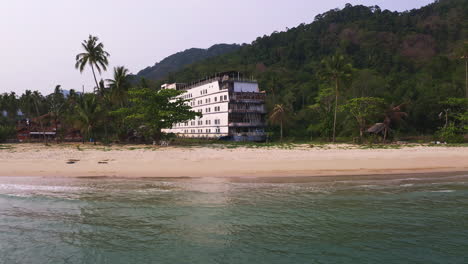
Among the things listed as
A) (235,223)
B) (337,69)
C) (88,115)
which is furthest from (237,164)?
(337,69)

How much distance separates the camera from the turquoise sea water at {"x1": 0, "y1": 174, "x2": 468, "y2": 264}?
8.51m

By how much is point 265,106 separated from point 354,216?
1821 inches

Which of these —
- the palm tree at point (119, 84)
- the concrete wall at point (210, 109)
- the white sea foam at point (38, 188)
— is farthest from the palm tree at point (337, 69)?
the white sea foam at point (38, 188)

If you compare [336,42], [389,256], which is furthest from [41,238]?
[336,42]

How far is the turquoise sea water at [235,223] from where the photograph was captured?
851 centimetres

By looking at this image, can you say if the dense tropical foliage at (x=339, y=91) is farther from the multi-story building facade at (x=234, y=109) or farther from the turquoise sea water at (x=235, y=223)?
the turquoise sea water at (x=235, y=223)

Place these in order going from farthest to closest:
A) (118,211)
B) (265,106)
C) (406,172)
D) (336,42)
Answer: (336,42) → (265,106) → (406,172) → (118,211)

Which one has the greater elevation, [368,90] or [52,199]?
[368,90]

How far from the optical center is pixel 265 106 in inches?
2240

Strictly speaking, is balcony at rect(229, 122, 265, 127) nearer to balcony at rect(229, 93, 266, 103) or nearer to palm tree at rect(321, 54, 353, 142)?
balcony at rect(229, 93, 266, 103)

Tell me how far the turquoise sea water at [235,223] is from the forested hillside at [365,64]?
3371 centimetres

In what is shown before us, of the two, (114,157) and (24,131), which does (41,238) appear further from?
(24,131)

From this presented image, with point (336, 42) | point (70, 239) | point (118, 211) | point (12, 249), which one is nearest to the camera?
point (12, 249)

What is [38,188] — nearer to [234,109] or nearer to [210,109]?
[234,109]
